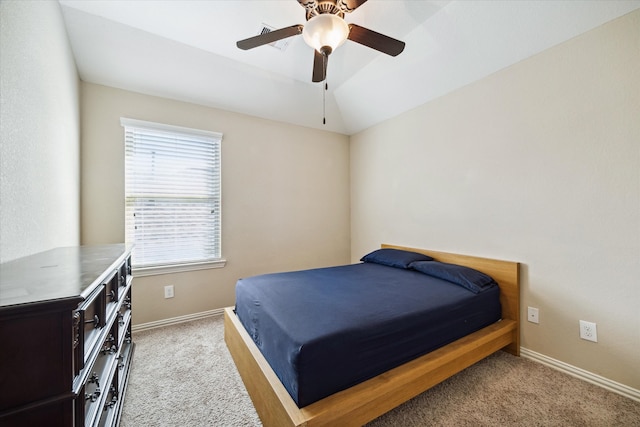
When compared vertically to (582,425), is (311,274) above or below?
above

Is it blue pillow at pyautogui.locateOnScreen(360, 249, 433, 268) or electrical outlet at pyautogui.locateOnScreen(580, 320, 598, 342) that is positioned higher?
blue pillow at pyautogui.locateOnScreen(360, 249, 433, 268)

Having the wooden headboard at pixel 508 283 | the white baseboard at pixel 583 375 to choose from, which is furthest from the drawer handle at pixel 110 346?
the white baseboard at pixel 583 375

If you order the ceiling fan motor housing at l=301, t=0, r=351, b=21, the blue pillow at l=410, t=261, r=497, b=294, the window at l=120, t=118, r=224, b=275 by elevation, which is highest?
the ceiling fan motor housing at l=301, t=0, r=351, b=21

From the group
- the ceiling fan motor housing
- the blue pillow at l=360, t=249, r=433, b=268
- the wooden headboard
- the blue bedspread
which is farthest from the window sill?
the wooden headboard

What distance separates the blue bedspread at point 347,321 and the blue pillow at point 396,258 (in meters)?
0.37

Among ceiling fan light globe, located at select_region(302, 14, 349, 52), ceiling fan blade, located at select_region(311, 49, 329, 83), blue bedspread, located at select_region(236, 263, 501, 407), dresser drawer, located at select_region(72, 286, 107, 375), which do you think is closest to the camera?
dresser drawer, located at select_region(72, 286, 107, 375)

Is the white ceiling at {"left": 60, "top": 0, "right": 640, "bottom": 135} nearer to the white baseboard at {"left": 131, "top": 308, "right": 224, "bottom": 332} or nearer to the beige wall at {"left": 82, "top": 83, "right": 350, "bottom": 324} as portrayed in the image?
the beige wall at {"left": 82, "top": 83, "right": 350, "bottom": 324}

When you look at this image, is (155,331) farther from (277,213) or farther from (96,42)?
(96,42)

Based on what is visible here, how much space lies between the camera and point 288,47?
252 centimetres

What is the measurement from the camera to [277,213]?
350 cm

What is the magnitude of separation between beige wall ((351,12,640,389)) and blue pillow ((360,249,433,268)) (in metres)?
0.27

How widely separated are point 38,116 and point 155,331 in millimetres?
2096

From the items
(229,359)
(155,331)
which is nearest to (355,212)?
(229,359)

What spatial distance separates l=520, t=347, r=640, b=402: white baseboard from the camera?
5.59 feet
